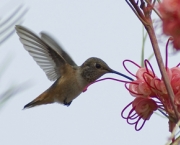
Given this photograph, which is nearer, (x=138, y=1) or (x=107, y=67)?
(x=138, y=1)

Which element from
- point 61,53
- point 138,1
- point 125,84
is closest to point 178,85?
point 125,84

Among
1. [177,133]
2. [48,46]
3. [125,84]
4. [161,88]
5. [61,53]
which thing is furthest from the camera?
[61,53]

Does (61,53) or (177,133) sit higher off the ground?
(61,53)

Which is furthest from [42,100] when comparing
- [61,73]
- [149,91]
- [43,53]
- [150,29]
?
[150,29]

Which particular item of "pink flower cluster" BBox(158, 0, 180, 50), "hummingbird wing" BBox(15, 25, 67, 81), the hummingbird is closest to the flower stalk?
"pink flower cluster" BBox(158, 0, 180, 50)

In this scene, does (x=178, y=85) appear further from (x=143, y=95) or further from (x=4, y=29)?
(x=4, y=29)

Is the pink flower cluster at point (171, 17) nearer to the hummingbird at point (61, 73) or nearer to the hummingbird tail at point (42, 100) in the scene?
the hummingbird at point (61, 73)
